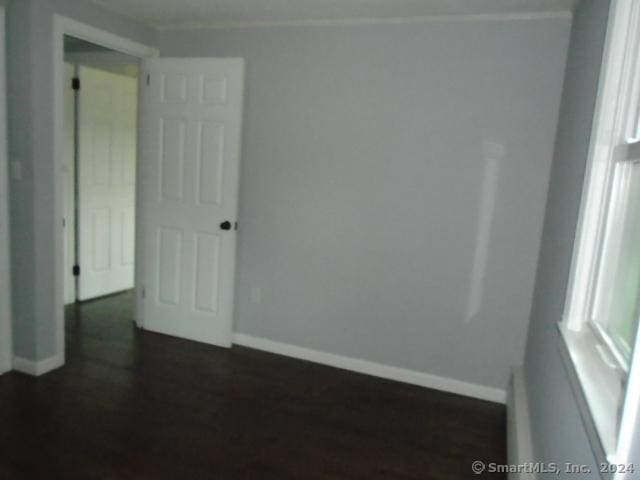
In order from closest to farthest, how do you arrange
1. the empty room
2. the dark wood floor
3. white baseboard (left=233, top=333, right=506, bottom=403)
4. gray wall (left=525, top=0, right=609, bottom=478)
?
gray wall (left=525, top=0, right=609, bottom=478), the dark wood floor, the empty room, white baseboard (left=233, top=333, right=506, bottom=403)

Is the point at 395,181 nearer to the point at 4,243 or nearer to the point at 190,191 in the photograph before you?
the point at 190,191

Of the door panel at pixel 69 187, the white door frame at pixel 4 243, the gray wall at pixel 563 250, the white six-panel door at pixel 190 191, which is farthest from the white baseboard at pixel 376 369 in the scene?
the door panel at pixel 69 187

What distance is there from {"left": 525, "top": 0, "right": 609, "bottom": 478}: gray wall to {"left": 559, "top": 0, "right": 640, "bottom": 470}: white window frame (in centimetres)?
11

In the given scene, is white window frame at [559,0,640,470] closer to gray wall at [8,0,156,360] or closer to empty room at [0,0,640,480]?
empty room at [0,0,640,480]

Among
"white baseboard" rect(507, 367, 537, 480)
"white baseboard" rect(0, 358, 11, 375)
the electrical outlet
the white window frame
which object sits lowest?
"white baseboard" rect(0, 358, 11, 375)

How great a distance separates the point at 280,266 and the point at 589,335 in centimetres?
224

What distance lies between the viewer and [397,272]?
315cm

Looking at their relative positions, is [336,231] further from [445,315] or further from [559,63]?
[559,63]

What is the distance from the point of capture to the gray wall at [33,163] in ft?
8.80

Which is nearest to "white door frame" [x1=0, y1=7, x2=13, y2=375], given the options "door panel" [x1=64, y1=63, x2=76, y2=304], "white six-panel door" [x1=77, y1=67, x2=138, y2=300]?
"door panel" [x1=64, y1=63, x2=76, y2=304]

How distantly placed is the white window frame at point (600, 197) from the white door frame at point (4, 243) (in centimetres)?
298

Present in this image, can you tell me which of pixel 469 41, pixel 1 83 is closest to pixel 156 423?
pixel 1 83

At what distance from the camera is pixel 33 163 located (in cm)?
276

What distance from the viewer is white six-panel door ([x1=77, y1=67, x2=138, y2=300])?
4.32 meters
